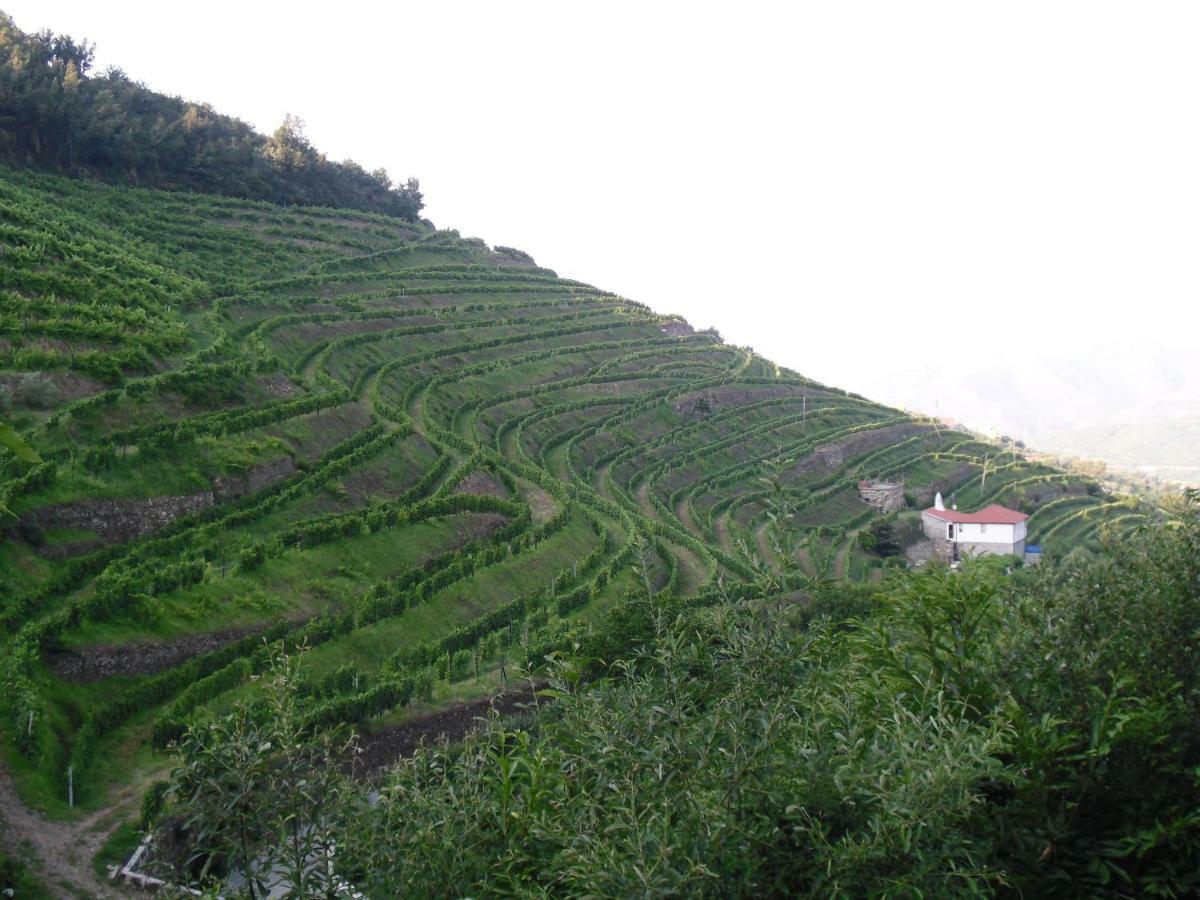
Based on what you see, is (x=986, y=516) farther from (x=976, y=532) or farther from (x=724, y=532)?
(x=724, y=532)

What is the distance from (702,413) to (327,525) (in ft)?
158

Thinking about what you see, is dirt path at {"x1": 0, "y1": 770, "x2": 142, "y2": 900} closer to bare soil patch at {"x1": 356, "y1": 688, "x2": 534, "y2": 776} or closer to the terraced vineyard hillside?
the terraced vineyard hillside

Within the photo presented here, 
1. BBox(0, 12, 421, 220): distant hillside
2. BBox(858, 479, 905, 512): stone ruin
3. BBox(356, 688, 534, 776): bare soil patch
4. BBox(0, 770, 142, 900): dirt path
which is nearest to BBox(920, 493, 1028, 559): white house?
BBox(858, 479, 905, 512): stone ruin

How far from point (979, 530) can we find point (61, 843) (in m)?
64.6

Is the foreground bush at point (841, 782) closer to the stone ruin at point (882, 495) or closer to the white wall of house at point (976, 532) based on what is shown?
the white wall of house at point (976, 532)

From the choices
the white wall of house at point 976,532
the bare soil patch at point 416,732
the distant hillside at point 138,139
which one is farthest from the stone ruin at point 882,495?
the distant hillside at point 138,139

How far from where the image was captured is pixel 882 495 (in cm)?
7369

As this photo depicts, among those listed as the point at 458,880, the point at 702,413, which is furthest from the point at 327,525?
the point at 702,413

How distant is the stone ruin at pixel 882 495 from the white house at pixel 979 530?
3611 mm

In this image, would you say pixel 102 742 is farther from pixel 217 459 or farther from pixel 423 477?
pixel 423 477

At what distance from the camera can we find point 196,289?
5684 centimetres

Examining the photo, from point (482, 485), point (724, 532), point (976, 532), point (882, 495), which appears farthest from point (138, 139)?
point (976, 532)

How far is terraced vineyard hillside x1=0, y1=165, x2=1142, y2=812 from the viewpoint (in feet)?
83.5

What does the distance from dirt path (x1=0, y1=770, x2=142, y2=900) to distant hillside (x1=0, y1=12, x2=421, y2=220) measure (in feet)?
218
